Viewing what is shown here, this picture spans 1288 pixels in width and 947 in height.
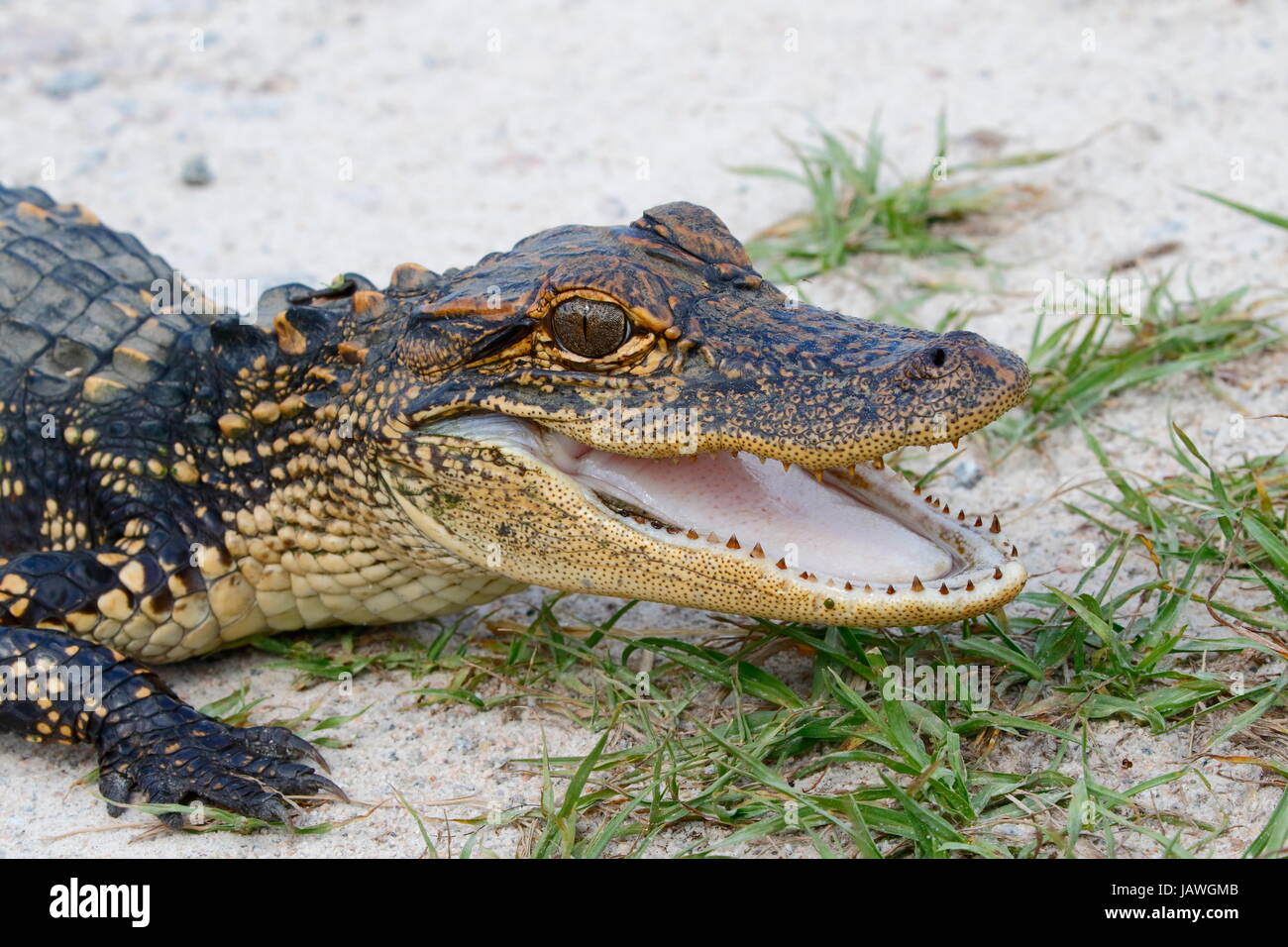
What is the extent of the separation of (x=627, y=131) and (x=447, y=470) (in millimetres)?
4381

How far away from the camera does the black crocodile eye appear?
3.54 m

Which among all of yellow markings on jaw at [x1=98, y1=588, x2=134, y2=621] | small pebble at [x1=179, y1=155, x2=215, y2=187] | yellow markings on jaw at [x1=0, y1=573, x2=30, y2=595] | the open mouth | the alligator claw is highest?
small pebble at [x1=179, y1=155, x2=215, y2=187]

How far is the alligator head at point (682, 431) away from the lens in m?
3.32

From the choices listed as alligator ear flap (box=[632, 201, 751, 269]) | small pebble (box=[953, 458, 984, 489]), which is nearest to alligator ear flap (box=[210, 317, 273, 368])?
alligator ear flap (box=[632, 201, 751, 269])

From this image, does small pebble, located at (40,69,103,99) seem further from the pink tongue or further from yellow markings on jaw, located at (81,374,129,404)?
the pink tongue

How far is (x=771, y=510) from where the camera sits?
3652mm

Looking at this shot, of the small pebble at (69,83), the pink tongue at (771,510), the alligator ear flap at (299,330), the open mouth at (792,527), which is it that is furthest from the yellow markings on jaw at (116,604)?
the small pebble at (69,83)

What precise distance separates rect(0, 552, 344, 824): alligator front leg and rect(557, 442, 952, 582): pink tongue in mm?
1179

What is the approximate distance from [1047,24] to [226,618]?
20.1 feet

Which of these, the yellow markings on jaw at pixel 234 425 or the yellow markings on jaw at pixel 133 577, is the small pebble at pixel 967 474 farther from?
the yellow markings on jaw at pixel 133 577

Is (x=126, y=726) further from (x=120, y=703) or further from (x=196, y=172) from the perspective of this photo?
(x=196, y=172)

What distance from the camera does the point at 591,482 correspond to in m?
3.67

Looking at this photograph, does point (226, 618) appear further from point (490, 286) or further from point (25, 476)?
point (490, 286)
